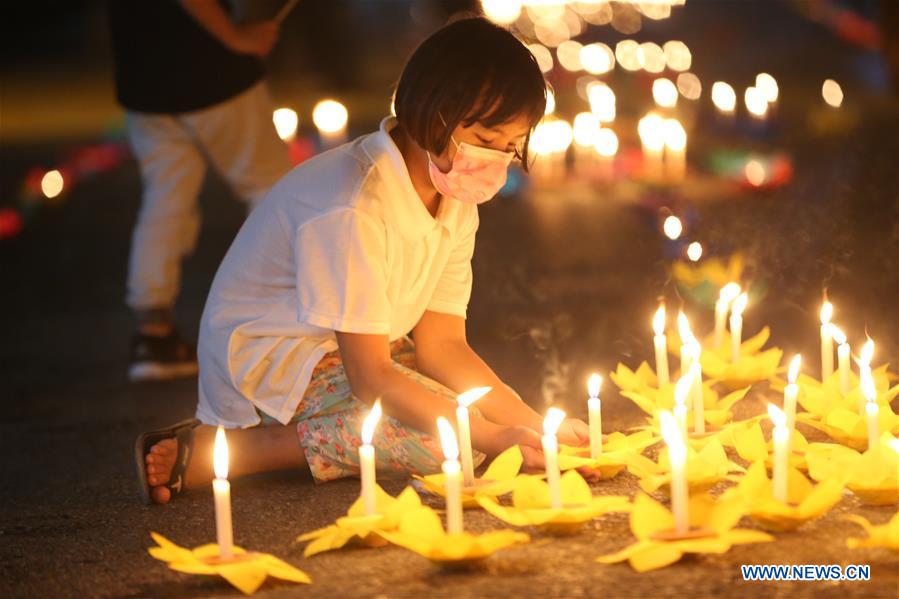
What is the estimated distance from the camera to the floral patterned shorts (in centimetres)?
409

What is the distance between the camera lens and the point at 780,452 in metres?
3.21

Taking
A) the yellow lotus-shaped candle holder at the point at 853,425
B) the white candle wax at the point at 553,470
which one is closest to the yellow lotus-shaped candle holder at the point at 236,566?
the white candle wax at the point at 553,470

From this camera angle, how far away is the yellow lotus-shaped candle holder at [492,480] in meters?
3.64

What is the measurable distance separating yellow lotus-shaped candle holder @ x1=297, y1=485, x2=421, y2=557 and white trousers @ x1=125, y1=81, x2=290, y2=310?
2.80 metres

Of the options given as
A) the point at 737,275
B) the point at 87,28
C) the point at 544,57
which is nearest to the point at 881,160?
the point at 737,275

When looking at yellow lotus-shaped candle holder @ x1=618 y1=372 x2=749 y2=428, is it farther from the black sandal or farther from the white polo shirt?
the black sandal

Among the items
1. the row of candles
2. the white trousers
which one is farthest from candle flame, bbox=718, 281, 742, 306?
the white trousers

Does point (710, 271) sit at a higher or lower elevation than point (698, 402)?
higher

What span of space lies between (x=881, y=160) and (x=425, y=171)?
3.16 m

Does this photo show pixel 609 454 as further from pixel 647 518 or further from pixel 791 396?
pixel 647 518

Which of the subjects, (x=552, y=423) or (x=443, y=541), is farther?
(x=552, y=423)

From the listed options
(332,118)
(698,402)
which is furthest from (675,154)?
(698,402)

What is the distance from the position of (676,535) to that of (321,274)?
1.21 metres

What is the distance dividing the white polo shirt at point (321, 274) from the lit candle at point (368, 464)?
608 millimetres
